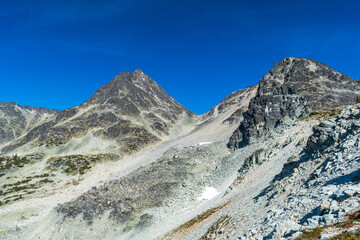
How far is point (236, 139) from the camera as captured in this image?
92750 mm

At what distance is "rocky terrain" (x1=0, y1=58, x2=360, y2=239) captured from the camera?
1819 centimetres

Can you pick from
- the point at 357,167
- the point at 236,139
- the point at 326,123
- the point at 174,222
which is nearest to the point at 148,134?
the point at 236,139

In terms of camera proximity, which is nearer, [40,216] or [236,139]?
[40,216]

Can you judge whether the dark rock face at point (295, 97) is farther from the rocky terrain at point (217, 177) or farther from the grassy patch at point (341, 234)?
the grassy patch at point (341, 234)

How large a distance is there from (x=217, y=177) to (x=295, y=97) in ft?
157

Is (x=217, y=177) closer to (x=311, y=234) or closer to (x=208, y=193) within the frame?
(x=208, y=193)

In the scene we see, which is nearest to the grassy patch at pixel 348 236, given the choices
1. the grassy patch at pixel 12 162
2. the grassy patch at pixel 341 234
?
the grassy patch at pixel 341 234

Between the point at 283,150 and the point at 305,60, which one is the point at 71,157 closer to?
the point at 283,150

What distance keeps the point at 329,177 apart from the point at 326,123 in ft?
46.1

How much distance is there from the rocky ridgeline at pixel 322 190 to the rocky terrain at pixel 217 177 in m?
0.11

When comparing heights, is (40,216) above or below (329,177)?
above

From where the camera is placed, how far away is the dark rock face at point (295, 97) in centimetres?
8462

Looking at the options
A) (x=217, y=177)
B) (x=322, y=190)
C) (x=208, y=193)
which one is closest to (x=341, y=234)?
(x=322, y=190)

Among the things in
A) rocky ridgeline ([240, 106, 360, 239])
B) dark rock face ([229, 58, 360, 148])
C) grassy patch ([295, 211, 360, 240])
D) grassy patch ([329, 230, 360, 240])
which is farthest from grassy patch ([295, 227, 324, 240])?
dark rock face ([229, 58, 360, 148])
